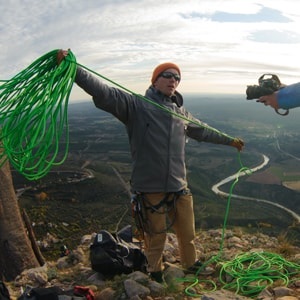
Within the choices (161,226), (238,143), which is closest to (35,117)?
(161,226)

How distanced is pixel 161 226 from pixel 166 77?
5.08ft

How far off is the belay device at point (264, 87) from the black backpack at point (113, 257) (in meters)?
2.41

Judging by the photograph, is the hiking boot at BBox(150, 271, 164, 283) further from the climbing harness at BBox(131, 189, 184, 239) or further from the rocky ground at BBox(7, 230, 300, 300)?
the climbing harness at BBox(131, 189, 184, 239)

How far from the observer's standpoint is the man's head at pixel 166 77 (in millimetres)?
3840

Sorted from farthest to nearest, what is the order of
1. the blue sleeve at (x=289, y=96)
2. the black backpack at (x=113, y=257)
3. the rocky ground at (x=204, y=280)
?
the black backpack at (x=113, y=257)
the rocky ground at (x=204, y=280)
the blue sleeve at (x=289, y=96)

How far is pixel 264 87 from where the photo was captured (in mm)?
3070

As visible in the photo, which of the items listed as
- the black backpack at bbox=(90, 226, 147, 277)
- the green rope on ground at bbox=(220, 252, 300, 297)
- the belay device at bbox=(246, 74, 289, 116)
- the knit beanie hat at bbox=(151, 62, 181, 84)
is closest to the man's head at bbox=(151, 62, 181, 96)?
the knit beanie hat at bbox=(151, 62, 181, 84)

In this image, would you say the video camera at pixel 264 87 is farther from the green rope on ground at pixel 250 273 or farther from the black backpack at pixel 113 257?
the black backpack at pixel 113 257

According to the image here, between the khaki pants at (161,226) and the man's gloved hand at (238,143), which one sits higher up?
the man's gloved hand at (238,143)

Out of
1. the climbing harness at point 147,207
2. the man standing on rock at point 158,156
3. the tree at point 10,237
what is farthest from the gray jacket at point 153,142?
the tree at point 10,237

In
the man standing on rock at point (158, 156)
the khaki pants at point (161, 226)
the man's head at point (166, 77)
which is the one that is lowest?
the khaki pants at point (161, 226)

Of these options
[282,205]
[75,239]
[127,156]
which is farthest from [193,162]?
[75,239]

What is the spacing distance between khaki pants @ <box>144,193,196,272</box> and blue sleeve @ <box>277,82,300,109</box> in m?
1.56

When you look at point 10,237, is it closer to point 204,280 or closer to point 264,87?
point 204,280
